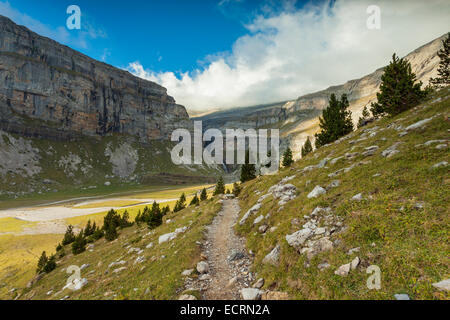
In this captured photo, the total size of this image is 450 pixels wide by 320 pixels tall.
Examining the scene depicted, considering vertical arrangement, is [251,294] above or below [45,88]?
below

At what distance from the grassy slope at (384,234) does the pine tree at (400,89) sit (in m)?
17.9

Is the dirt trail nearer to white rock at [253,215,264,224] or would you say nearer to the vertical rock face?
white rock at [253,215,264,224]

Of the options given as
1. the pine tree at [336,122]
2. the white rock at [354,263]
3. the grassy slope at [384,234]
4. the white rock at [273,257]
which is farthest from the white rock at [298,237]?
the pine tree at [336,122]

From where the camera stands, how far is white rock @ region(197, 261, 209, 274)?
34.2 ft

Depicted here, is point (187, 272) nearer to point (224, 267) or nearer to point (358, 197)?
point (224, 267)

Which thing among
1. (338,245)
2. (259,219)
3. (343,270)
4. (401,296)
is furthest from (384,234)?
(259,219)

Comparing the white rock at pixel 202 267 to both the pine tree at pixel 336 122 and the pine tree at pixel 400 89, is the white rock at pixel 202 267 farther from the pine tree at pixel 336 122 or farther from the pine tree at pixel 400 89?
the pine tree at pixel 336 122

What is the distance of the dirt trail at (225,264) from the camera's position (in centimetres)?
863

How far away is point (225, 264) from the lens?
11.1 m

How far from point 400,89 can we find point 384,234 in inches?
1218

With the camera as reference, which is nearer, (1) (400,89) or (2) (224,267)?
(2) (224,267)
